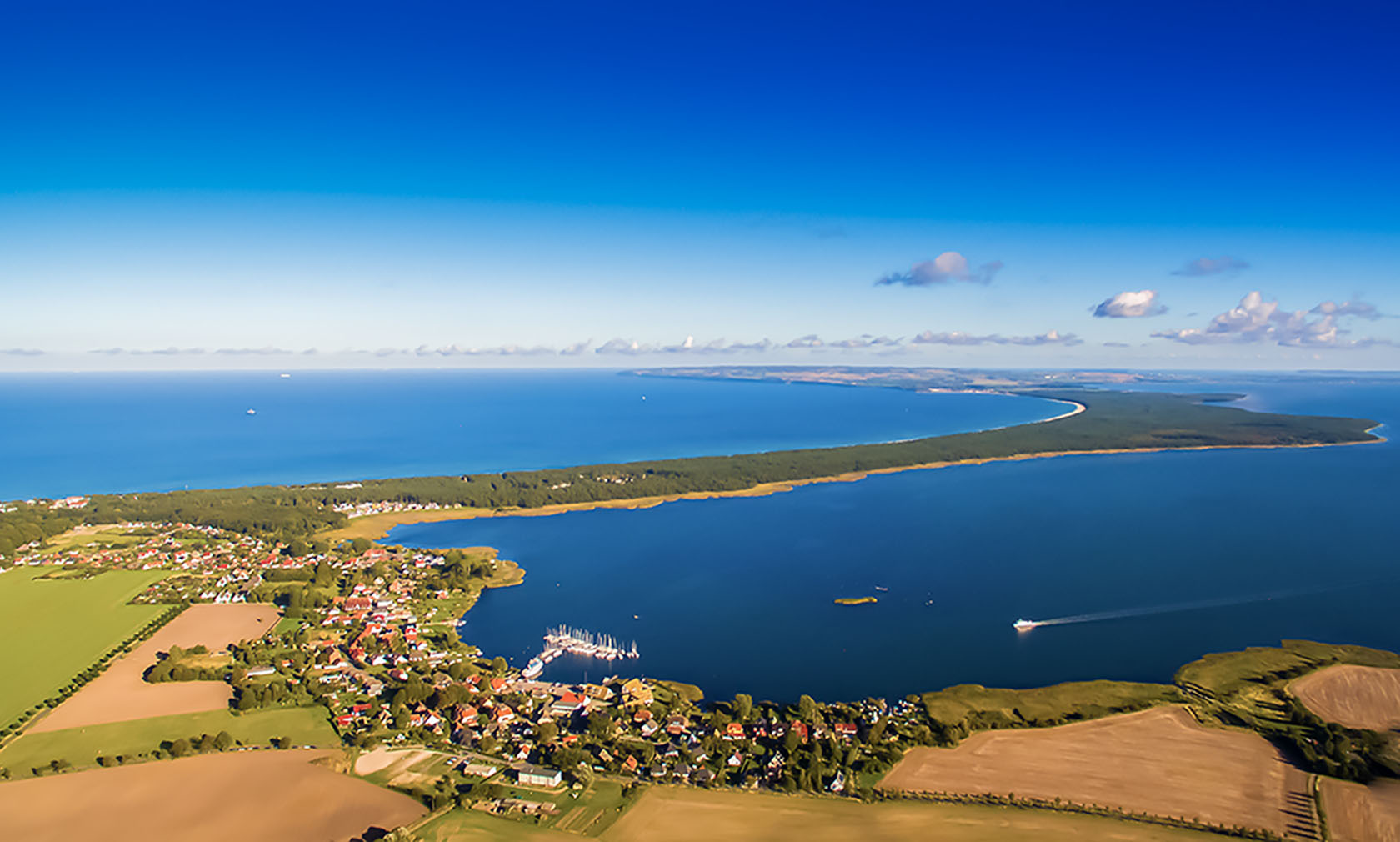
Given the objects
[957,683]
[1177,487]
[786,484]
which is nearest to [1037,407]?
[1177,487]

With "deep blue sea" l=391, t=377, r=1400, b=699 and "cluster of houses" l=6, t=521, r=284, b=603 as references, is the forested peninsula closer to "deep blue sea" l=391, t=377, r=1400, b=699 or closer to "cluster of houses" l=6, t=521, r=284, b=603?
"cluster of houses" l=6, t=521, r=284, b=603

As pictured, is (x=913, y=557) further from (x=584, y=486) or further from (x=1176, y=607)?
(x=584, y=486)

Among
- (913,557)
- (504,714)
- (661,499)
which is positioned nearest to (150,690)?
(504,714)

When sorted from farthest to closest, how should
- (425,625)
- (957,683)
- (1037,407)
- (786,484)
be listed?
1. (1037,407)
2. (786,484)
3. (425,625)
4. (957,683)

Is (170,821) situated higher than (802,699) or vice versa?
(802,699)

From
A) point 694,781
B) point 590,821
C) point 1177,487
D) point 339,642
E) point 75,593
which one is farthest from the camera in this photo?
point 1177,487

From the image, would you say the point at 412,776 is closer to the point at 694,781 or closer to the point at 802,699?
the point at 694,781

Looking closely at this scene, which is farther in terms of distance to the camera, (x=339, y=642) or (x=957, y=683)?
(x=339, y=642)
